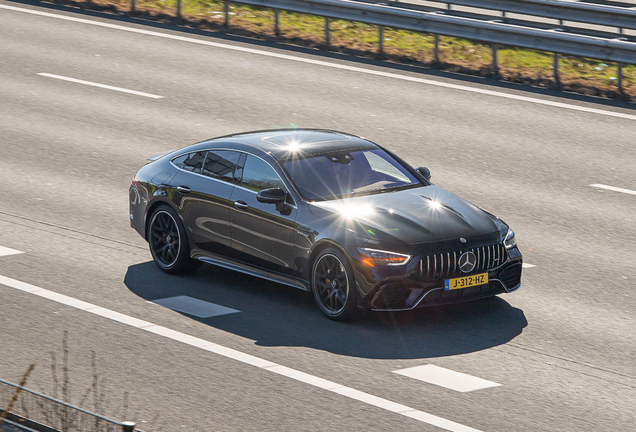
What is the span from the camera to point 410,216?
870 centimetres

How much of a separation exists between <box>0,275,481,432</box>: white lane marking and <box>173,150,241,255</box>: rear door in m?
1.38

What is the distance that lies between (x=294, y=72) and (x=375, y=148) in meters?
8.76

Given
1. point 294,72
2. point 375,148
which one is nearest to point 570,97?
point 294,72

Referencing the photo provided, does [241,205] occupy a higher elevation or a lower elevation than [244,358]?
higher

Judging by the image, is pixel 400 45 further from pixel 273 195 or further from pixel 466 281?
pixel 466 281

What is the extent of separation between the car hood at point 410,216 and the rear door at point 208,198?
1164 millimetres

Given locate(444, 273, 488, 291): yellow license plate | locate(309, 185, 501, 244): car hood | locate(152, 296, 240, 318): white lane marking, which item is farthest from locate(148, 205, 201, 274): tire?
locate(444, 273, 488, 291): yellow license plate

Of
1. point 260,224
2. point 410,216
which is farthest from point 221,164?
point 410,216

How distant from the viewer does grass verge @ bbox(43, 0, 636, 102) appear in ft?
58.1

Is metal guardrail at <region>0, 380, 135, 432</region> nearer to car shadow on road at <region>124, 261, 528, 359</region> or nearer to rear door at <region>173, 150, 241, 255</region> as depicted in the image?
car shadow on road at <region>124, 261, 528, 359</region>

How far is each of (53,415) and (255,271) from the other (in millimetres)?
4136

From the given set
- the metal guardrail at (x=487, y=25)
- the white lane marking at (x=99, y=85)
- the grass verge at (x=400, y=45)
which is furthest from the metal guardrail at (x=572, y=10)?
the white lane marking at (x=99, y=85)

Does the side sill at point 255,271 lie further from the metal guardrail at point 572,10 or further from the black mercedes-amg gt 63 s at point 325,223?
the metal guardrail at point 572,10

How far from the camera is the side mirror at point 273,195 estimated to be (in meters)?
9.08
